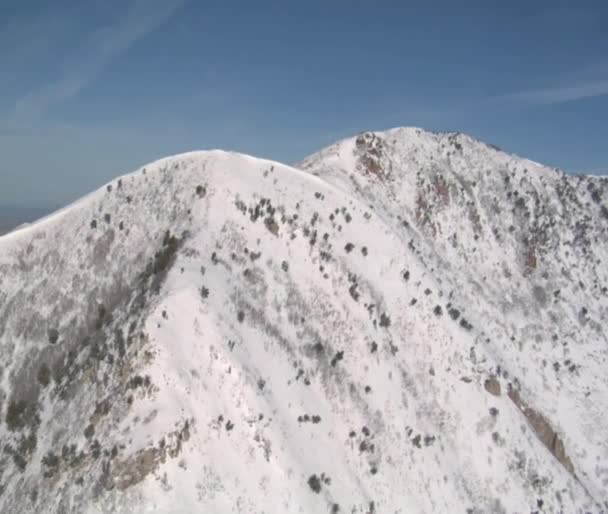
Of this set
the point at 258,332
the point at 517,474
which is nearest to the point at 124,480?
the point at 258,332

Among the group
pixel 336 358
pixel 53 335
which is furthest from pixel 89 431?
pixel 336 358

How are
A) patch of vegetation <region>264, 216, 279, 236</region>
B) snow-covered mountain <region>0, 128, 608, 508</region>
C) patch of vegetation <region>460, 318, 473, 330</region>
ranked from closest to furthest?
snow-covered mountain <region>0, 128, 608, 508</region> < patch of vegetation <region>264, 216, 279, 236</region> < patch of vegetation <region>460, 318, 473, 330</region>

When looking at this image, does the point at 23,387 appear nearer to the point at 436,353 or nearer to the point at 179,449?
the point at 179,449

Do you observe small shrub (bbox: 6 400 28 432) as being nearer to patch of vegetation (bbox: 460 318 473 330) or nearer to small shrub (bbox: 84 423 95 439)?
small shrub (bbox: 84 423 95 439)

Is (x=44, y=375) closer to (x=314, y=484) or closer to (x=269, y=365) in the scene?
(x=269, y=365)

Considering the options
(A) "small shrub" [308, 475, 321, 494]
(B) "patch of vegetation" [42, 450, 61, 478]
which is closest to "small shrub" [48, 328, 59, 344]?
(B) "patch of vegetation" [42, 450, 61, 478]

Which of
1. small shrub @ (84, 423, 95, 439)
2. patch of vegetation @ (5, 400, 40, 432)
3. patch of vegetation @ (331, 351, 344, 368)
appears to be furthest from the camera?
patch of vegetation @ (331, 351, 344, 368)

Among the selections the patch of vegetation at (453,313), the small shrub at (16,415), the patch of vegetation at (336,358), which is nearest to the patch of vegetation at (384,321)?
the patch of vegetation at (336,358)

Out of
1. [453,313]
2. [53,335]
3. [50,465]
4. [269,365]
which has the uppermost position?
[53,335]
